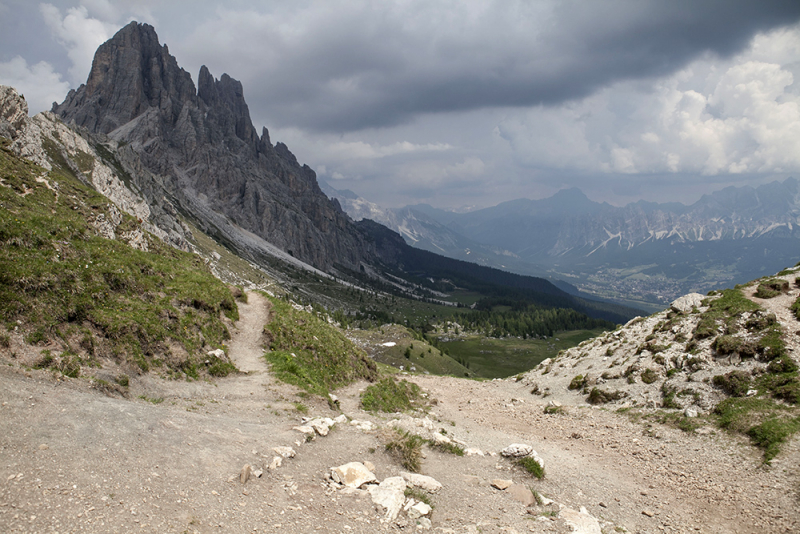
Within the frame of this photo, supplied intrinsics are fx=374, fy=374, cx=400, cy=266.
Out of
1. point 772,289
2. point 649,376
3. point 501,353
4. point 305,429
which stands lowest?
point 501,353

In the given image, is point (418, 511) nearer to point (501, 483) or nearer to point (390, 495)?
point (390, 495)

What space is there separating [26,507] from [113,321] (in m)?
11.9

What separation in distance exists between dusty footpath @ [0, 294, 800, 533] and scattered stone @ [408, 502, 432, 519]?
0.81ft

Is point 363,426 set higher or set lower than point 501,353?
higher

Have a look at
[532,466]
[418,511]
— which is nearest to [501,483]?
[532,466]

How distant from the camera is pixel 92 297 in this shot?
1827 cm

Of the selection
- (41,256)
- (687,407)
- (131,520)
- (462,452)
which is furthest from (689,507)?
(41,256)

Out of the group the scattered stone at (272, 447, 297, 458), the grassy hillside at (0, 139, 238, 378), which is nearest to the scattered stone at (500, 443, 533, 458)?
the scattered stone at (272, 447, 297, 458)

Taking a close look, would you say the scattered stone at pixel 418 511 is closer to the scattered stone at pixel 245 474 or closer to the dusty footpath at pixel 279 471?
the dusty footpath at pixel 279 471

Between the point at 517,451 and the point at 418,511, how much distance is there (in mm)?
Answer: 6839

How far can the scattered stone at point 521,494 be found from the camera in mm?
12914

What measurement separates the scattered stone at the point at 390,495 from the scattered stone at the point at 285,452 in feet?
9.88

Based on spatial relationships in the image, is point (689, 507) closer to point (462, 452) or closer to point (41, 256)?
point (462, 452)

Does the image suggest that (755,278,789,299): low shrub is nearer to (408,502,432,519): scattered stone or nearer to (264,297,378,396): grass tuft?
(264,297,378,396): grass tuft
